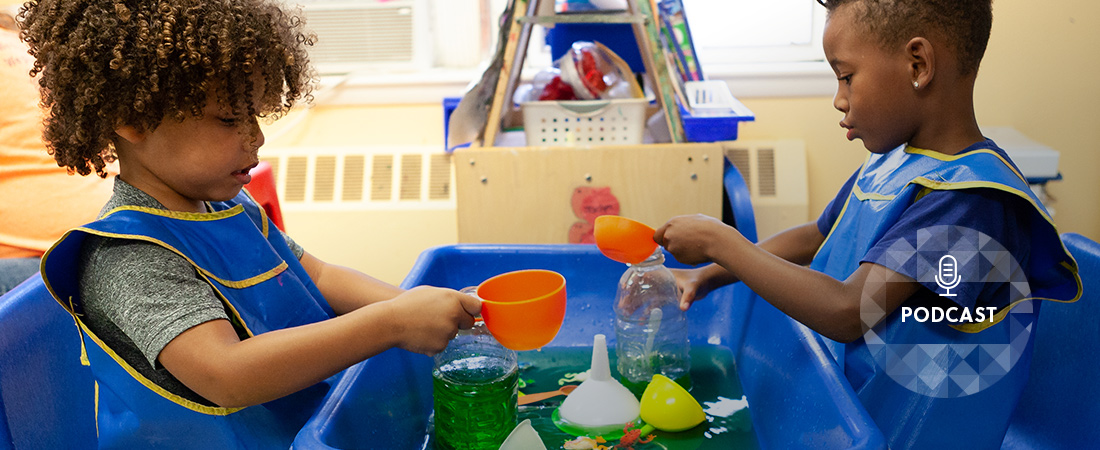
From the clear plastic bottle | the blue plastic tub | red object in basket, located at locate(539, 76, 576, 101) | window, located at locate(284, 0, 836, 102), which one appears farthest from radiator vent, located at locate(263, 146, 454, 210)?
the clear plastic bottle

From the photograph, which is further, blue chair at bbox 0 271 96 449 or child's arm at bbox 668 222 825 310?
child's arm at bbox 668 222 825 310

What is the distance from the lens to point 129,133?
75 cm

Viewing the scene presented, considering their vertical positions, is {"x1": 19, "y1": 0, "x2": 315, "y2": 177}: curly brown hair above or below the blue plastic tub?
above

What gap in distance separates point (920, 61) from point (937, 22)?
→ 0.14 ft

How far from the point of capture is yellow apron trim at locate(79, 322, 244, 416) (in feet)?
2.44

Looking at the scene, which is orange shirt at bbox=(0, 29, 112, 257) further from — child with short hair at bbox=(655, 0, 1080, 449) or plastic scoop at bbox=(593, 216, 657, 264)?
child with short hair at bbox=(655, 0, 1080, 449)

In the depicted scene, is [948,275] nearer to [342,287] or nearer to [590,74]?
[342,287]

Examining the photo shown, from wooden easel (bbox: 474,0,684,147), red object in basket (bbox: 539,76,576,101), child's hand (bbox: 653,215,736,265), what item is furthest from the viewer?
red object in basket (bbox: 539,76,576,101)

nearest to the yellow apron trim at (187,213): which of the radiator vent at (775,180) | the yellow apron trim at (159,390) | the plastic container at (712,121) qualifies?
the yellow apron trim at (159,390)

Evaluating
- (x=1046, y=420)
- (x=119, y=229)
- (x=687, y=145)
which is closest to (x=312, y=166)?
(x=687, y=145)

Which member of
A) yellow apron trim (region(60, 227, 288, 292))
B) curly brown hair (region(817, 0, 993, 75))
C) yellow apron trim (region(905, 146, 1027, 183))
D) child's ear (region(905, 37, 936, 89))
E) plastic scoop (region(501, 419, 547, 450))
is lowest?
plastic scoop (region(501, 419, 547, 450))

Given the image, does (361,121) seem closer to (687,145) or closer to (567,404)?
(687,145)

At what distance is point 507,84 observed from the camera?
5.29 ft

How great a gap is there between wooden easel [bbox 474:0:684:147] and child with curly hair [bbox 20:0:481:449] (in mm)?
777
